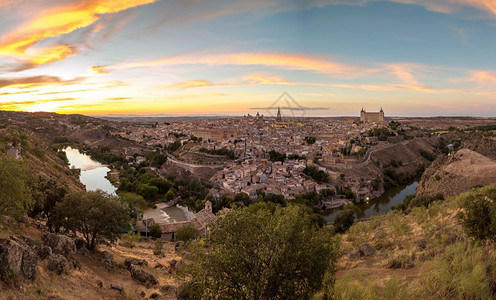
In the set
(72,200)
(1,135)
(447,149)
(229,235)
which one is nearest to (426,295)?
(229,235)

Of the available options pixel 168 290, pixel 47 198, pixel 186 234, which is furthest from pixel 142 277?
pixel 186 234

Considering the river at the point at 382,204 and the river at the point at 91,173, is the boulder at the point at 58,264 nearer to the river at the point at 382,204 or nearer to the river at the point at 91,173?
the river at the point at 91,173

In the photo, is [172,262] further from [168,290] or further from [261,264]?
[261,264]

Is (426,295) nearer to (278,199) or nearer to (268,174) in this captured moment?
(278,199)

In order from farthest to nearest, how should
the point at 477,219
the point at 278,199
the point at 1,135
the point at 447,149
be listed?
the point at 447,149 < the point at 278,199 < the point at 1,135 < the point at 477,219

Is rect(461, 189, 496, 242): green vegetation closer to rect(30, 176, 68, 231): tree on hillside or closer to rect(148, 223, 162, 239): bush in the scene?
rect(30, 176, 68, 231): tree on hillside

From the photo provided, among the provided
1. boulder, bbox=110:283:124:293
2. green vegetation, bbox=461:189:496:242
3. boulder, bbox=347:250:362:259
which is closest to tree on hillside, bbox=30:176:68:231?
boulder, bbox=110:283:124:293
